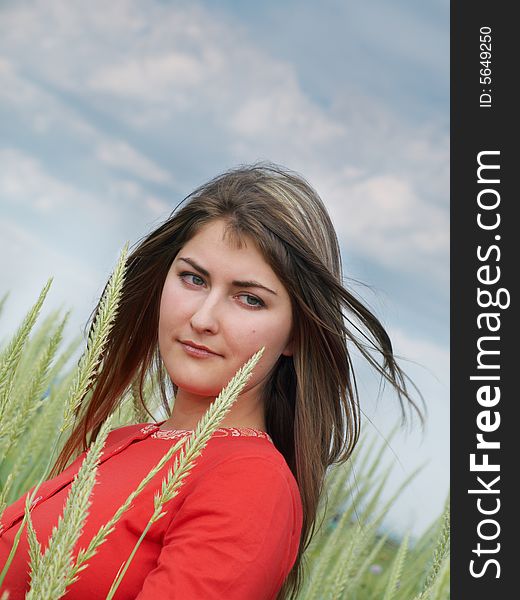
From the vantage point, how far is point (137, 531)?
1399 mm

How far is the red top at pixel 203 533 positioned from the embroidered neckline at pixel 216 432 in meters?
0.05

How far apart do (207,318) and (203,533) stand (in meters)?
0.41

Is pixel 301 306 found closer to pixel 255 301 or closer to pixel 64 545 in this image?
pixel 255 301

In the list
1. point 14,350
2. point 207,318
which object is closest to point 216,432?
point 207,318

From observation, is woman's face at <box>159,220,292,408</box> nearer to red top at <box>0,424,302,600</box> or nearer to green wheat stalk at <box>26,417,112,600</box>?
red top at <box>0,424,302,600</box>

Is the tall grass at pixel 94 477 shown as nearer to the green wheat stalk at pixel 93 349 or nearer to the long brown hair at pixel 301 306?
the green wheat stalk at pixel 93 349

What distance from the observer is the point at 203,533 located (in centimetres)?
127

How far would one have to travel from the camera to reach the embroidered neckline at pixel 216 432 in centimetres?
162

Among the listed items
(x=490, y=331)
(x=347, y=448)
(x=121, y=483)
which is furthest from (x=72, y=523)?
(x=490, y=331)

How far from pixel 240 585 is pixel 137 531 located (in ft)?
0.73

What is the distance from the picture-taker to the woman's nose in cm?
155

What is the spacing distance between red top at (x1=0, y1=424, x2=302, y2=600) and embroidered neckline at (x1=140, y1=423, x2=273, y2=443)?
49 mm

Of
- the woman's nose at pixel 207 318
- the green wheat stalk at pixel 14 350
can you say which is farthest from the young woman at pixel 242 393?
the green wheat stalk at pixel 14 350

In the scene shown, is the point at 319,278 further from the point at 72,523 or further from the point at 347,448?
the point at 72,523
